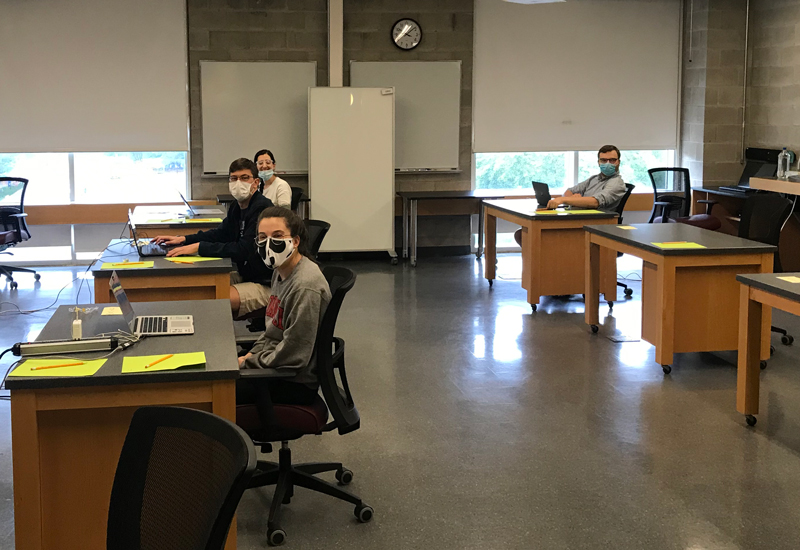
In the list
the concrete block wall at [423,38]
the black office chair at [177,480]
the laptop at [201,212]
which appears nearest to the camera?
the black office chair at [177,480]

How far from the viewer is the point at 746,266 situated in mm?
4941

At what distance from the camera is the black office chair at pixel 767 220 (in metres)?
5.49

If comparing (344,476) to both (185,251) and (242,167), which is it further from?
(242,167)

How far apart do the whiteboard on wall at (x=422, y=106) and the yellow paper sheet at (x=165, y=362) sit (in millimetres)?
6817

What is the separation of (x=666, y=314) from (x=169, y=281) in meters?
2.81

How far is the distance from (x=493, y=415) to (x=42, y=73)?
6533mm

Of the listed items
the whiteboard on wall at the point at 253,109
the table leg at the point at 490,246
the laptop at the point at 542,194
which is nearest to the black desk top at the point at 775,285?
the laptop at the point at 542,194

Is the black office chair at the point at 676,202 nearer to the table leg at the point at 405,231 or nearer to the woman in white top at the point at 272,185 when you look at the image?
the table leg at the point at 405,231

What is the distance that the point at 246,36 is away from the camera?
8.85 metres

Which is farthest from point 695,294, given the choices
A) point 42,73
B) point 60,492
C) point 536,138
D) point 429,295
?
point 42,73

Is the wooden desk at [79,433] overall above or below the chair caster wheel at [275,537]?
above

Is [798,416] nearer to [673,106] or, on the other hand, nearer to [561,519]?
[561,519]

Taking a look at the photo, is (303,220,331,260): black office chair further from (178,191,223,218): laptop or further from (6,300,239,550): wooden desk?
(6,300,239,550): wooden desk

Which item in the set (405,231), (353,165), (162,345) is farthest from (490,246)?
(162,345)
